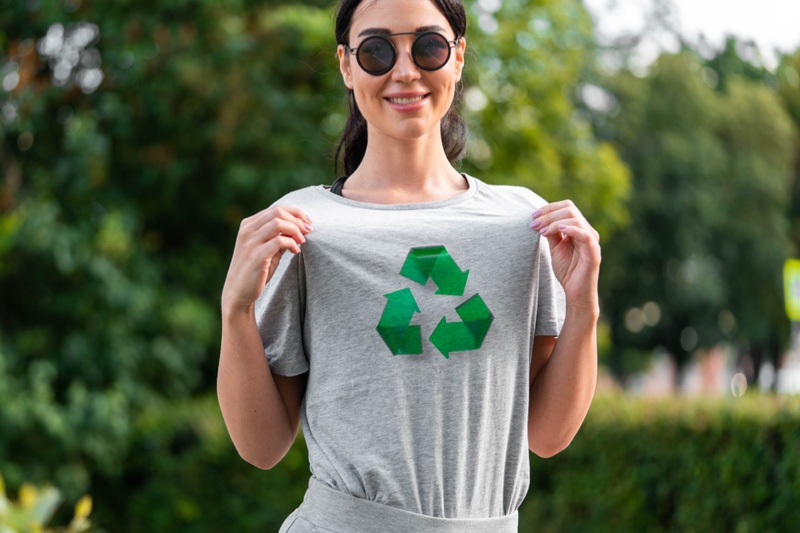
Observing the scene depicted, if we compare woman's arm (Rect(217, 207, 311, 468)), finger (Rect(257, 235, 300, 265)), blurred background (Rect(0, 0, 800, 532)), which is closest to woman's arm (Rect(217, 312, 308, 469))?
woman's arm (Rect(217, 207, 311, 468))

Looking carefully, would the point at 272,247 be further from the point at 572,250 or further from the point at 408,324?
the point at 572,250

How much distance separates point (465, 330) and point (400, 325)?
0.40 ft

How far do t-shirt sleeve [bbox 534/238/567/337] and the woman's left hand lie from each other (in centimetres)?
5

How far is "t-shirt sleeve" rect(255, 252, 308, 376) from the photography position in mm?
2197

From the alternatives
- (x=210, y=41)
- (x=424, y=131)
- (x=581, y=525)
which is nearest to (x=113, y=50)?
(x=210, y=41)

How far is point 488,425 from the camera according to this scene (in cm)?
211

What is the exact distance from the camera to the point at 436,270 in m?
2.14

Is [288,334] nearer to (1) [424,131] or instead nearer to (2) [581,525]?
(1) [424,131]

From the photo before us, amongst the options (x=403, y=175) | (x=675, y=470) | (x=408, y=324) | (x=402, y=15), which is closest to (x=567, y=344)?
(x=408, y=324)

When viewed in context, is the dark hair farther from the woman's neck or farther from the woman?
the woman's neck

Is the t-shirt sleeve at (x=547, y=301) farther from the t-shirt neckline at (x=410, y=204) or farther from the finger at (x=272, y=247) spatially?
the finger at (x=272, y=247)

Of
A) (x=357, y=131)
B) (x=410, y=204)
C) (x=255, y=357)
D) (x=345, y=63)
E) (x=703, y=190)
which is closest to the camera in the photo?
(x=255, y=357)

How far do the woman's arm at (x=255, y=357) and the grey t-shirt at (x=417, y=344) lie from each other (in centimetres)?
5

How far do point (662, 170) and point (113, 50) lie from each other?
1792 cm
